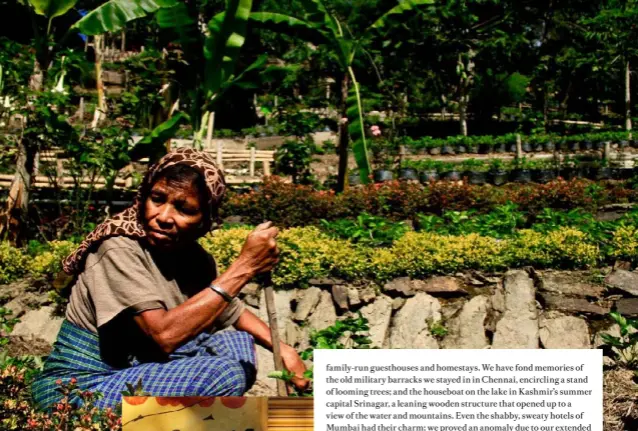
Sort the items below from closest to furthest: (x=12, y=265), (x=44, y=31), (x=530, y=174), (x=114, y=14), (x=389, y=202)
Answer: (x=12, y=265)
(x=114, y=14)
(x=44, y=31)
(x=389, y=202)
(x=530, y=174)

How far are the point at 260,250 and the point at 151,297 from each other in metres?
0.37

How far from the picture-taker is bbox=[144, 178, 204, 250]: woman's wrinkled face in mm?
2348

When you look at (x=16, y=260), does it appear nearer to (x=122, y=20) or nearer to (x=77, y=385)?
(x=122, y=20)

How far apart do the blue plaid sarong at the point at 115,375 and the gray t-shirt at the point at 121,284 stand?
0.08 m

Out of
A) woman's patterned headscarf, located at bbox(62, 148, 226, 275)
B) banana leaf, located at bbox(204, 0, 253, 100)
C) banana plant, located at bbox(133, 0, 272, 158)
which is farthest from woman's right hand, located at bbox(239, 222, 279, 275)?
banana leaf, located at bbox(204, 0, 253, 100)

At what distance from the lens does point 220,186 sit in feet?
8.08

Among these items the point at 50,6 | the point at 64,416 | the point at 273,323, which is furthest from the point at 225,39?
the point at 64,416


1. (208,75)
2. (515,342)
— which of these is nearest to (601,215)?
(515,342)

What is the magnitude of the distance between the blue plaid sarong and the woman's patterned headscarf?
0.24 meters

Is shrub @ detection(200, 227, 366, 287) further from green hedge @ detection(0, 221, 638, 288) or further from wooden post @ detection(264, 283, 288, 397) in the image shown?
wooden post @ detection(264, 283, 288, 397)

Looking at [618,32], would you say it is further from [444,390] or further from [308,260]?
[444,390]

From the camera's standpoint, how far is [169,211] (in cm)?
235

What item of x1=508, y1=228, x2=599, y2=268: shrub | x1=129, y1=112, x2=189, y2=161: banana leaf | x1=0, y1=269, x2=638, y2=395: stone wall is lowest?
x1=0, y1=269, x2=638, y2=395: stone wall

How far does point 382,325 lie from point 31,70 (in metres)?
3.47
